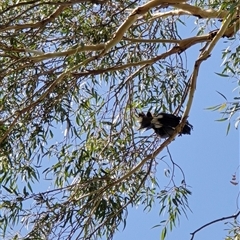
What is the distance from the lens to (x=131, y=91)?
11.7ft

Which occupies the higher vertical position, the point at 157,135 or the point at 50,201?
the point at 157,135

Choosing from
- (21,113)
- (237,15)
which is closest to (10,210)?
(21,113)

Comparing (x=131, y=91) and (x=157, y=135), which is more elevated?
(x=131, y=91)

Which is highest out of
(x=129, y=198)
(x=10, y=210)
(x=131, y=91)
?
(x=131, y=91)

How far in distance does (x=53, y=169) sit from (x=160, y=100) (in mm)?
866

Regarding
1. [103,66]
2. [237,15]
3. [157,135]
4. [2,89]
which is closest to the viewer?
[237,15]

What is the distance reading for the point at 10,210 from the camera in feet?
11.2

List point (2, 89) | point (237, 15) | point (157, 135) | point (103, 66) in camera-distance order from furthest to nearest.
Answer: point (103, 66)
point (2, 89)
point (157, 135)
point (237, 15)

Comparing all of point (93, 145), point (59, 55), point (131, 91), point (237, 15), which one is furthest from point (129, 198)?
point (237, 15)

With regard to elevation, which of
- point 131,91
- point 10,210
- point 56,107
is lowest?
point 10,210

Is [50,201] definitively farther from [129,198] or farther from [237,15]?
[237,15]

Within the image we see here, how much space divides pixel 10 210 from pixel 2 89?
0.70m

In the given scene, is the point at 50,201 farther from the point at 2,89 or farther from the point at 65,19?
the point at 65,19

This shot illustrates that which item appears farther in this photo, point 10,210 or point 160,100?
point 160,100
